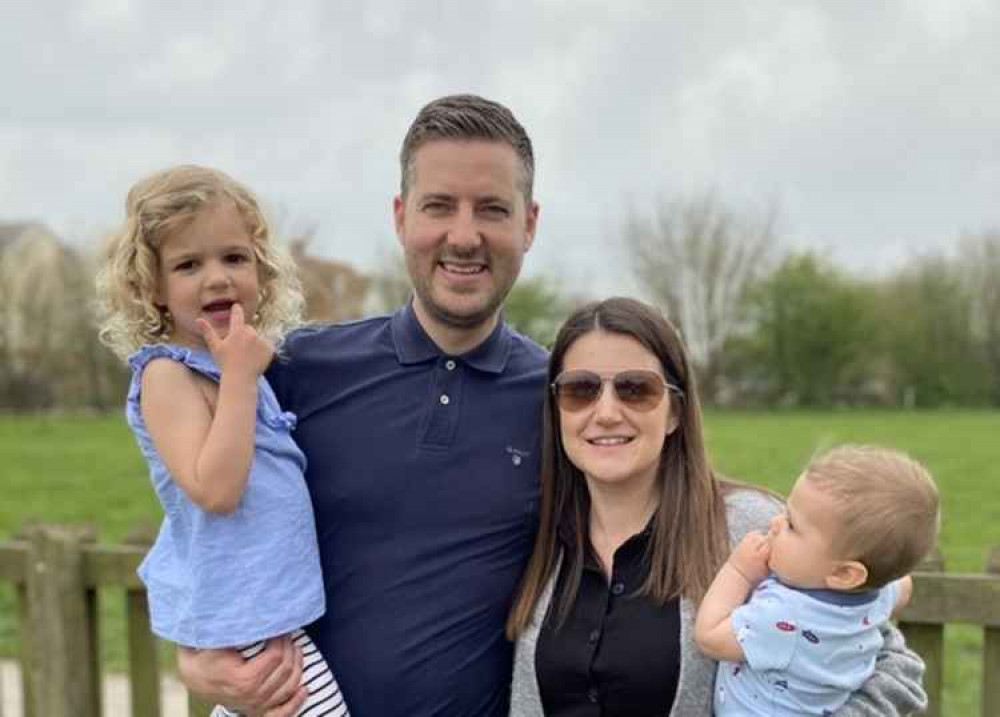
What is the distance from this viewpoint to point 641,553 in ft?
8.14

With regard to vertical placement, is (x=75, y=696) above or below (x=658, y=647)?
below

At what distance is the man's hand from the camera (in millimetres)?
2346

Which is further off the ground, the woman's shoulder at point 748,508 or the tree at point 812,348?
the woman's shoulder at point 748,508

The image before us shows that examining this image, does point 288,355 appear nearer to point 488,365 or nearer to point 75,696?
point 488,365

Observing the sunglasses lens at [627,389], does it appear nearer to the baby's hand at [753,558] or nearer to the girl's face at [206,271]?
the baby's hand at [753,558]

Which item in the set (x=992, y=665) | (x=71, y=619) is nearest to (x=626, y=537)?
(x=992, y=665)

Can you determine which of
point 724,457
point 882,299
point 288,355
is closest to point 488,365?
point 288,355

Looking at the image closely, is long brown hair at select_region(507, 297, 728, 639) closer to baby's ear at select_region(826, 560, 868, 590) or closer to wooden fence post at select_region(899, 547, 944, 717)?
baby's ear at select_region(826, 560, 868, 590)

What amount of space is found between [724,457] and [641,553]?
17409 mm

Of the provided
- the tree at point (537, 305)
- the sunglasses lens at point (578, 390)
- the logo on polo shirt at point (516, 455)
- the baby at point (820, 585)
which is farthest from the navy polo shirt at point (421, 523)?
the tree at point (537, 305)

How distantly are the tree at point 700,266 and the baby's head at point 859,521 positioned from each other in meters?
50.8

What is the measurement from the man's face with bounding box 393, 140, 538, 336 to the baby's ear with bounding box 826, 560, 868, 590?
3.72 ft

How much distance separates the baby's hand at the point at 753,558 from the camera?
2.25 meters

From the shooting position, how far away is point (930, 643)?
10.00 ft
